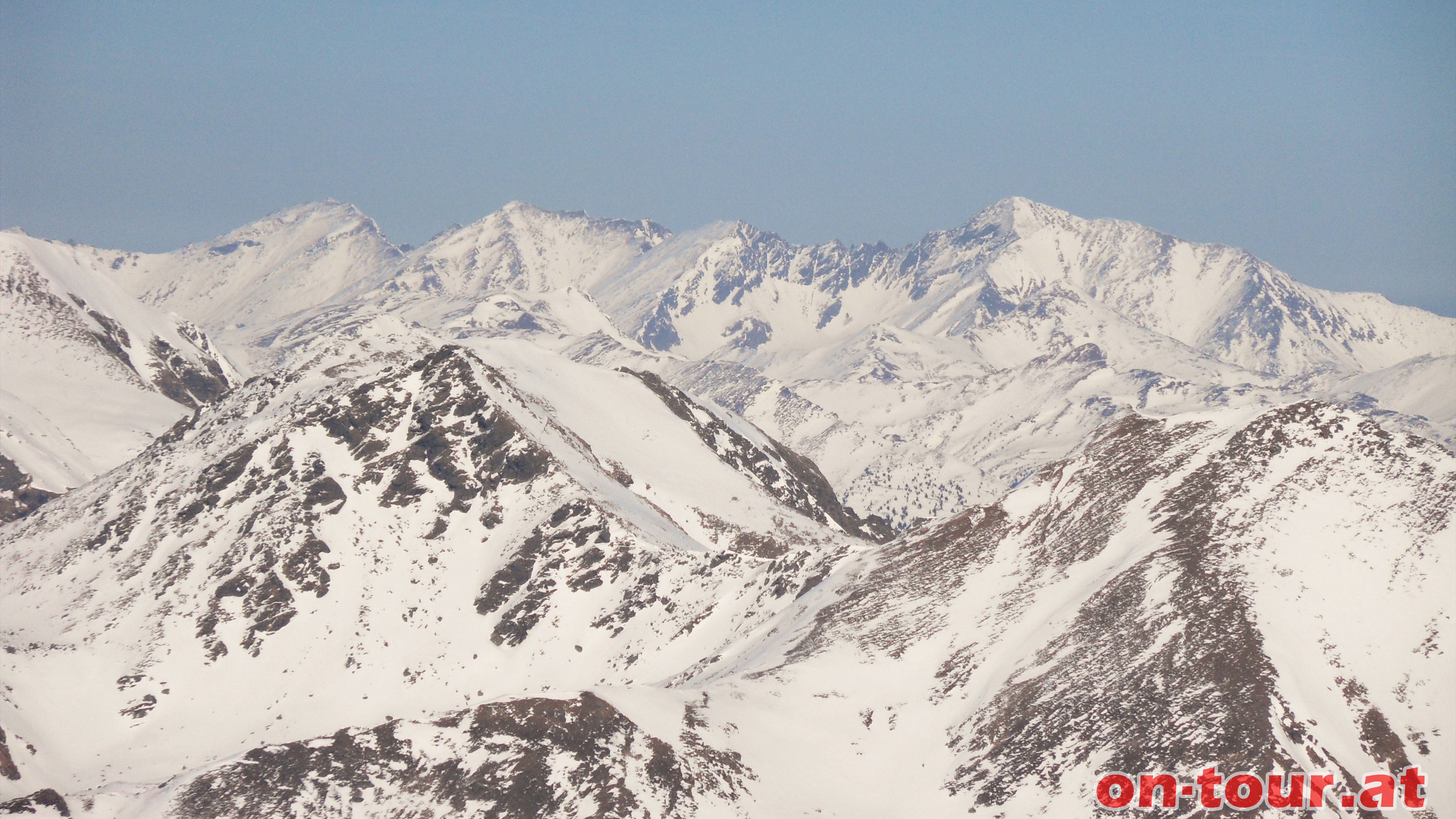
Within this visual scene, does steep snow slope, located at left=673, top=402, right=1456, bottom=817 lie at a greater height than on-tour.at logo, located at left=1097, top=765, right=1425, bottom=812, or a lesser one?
greater

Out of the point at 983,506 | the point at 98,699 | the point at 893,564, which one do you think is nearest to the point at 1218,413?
the point at 983,506

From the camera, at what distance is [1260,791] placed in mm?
73562

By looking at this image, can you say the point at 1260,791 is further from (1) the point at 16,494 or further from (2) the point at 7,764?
(1) the point at 16,494

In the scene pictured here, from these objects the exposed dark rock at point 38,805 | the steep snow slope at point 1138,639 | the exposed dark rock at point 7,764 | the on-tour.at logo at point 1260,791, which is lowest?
the exposed dark rock at point 38,805

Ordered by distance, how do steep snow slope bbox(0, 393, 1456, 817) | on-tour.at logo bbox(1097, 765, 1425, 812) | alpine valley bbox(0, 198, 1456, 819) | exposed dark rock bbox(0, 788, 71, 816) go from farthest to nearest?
exposed dark rock bbox(0, 788, 71, 816), steep snow slope bbox(0, 393, 1456, 817), alpine valley bbox(0, 198, 1456, 819), on-tour.at logo bbox(1097, 765, 1425, 812)

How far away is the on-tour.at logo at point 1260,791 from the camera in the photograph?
73312 millimetres

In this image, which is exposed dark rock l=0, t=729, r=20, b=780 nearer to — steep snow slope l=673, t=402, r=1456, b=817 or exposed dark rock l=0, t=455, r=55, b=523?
steep snow slope l=673, t=402, r=1456, b=817

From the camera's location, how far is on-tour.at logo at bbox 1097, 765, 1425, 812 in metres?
73.3

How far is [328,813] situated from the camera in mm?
79000

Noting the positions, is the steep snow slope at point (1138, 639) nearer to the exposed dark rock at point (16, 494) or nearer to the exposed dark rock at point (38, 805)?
the exposed dark rock at point (38, 805)

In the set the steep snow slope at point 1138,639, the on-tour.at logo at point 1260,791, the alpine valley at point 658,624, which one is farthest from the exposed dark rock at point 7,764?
the on-tour.at logo at point 1260,791

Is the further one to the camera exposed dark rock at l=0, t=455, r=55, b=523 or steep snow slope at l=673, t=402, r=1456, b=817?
exposed dark rock at l=0, t=455, r=55, b=523

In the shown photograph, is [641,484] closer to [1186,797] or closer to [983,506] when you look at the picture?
[983,506]

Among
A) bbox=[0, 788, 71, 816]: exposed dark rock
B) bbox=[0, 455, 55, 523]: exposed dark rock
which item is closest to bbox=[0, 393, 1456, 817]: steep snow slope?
bbox=[0, 788, 71, 816]: exposed dark rock
